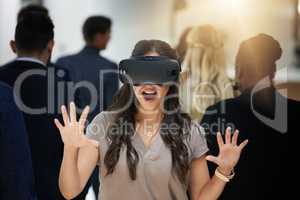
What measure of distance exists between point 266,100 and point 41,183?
0.90 m

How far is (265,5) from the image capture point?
9.09ft

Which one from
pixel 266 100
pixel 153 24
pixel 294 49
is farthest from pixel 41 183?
pixel 153 24

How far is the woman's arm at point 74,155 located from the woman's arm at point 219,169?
30 cm

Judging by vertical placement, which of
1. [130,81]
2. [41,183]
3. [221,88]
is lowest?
[41,183]

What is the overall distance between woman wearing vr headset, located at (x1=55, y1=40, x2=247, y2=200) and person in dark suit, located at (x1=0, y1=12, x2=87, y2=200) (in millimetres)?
607

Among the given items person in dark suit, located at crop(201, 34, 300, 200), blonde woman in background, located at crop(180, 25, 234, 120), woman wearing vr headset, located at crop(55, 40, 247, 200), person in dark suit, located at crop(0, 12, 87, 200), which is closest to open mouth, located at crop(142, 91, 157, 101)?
woman wearing vr headset, located at crop(55, 40, 247, 200)

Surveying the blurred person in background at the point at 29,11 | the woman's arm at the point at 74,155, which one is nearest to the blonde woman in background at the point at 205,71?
the blurred person in background at the point at 29,11

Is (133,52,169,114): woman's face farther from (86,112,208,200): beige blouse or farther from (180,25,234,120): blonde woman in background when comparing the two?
(180,25,234,120): blonde woman in background

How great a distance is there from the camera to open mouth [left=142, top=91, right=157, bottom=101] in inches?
75.0

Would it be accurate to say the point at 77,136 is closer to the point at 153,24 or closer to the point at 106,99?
the point at 106,99

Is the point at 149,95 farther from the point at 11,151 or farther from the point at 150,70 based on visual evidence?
the point at 11,151

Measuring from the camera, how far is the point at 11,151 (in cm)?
176

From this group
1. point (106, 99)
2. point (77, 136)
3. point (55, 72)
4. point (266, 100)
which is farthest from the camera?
point (106, 99)

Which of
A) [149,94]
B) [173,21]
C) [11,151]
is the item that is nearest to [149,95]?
[149,94]
